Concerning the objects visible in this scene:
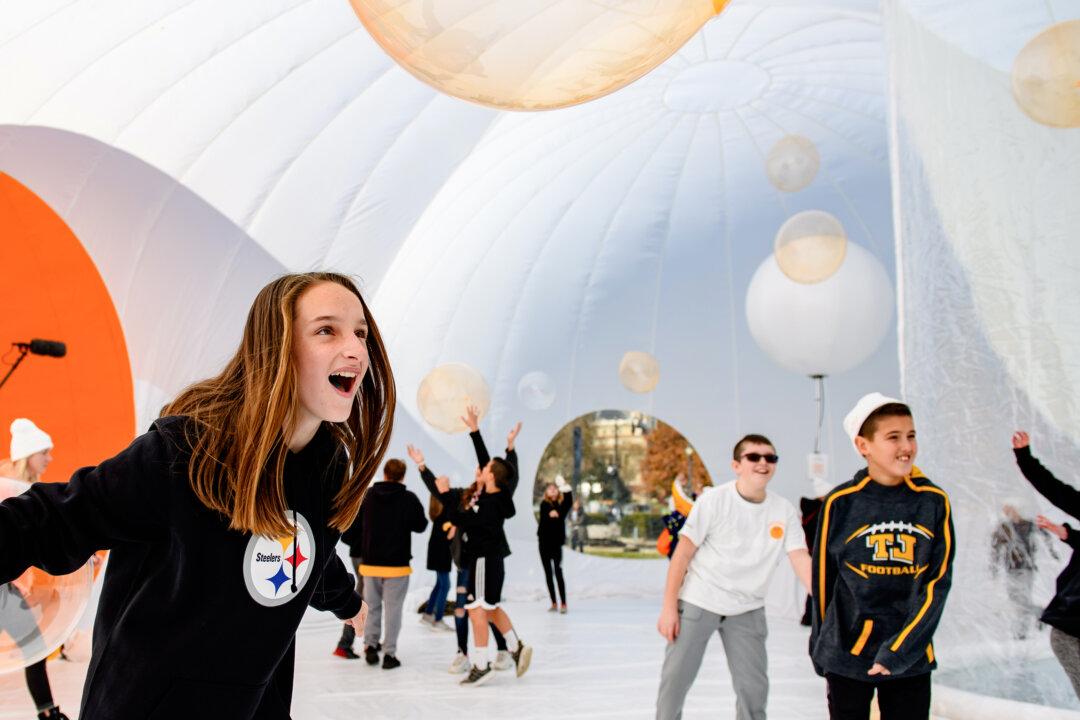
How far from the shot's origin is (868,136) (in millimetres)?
13930

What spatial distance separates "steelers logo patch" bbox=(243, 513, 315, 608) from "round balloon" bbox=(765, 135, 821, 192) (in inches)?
375

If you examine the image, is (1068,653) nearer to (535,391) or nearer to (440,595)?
(440,595)

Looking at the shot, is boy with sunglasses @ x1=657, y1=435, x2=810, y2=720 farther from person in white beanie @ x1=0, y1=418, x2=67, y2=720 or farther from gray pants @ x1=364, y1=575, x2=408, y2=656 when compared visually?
gray pants @ x1=364, y1=575, x2=408, y2=656

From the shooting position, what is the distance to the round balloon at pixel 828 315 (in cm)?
945

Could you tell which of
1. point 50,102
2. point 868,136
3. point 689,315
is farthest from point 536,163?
point 50,102

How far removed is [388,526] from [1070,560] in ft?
19.2

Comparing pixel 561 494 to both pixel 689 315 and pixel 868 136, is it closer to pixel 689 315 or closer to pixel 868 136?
pixel 689 315

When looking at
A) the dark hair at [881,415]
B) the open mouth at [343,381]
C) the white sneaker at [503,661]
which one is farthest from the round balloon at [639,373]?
the open mouth at [343,381]

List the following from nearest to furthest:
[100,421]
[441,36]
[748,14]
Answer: [441,36] < [100,421] < [748,14]

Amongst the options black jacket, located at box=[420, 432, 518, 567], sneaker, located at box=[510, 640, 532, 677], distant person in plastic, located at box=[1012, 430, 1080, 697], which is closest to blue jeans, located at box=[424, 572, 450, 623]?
black jacket, located at box=[420, 432, 518, 567]

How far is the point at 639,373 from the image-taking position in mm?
15352

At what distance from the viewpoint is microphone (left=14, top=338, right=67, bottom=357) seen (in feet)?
26.0

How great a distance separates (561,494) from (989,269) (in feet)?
30.0

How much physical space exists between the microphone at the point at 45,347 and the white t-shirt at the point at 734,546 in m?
6.29
